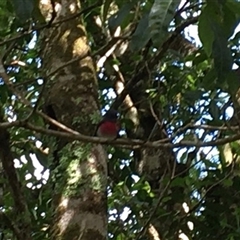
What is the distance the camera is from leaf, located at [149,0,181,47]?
109cm

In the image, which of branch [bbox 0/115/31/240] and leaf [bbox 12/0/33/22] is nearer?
leaf [bbox 12/0/33/22]

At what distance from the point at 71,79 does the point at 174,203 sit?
39.4 inches

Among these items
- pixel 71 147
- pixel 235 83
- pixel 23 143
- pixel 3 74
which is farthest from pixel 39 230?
pixel 235 83

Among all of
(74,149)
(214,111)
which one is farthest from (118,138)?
(214,111)

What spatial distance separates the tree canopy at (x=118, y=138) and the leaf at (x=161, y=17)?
297 mm

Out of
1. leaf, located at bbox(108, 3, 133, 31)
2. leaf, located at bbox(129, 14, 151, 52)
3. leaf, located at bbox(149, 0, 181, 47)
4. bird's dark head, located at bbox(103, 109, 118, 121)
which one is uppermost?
bird's dark head, located at bbox(103, 109, 118, 121)

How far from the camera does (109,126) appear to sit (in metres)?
2.54

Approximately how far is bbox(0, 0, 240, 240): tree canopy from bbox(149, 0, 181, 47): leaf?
0.97 ft

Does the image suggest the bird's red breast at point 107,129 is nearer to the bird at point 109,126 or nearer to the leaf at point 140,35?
the bird at point 109,126

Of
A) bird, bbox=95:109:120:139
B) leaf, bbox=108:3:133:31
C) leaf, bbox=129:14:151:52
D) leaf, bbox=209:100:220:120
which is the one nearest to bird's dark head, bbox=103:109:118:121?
bird, bbox=95:109:120:139

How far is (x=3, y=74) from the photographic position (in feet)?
5.40

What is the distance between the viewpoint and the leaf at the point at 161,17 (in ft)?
3.57

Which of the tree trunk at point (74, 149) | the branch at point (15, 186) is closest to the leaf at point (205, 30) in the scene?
the tree trunk at point (74, 149)

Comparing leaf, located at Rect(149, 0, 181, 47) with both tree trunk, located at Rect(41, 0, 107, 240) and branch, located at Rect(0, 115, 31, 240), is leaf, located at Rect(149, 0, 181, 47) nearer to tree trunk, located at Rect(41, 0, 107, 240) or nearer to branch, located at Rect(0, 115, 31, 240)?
tree trunk, located at Rect(41, 0, 107, 240)
